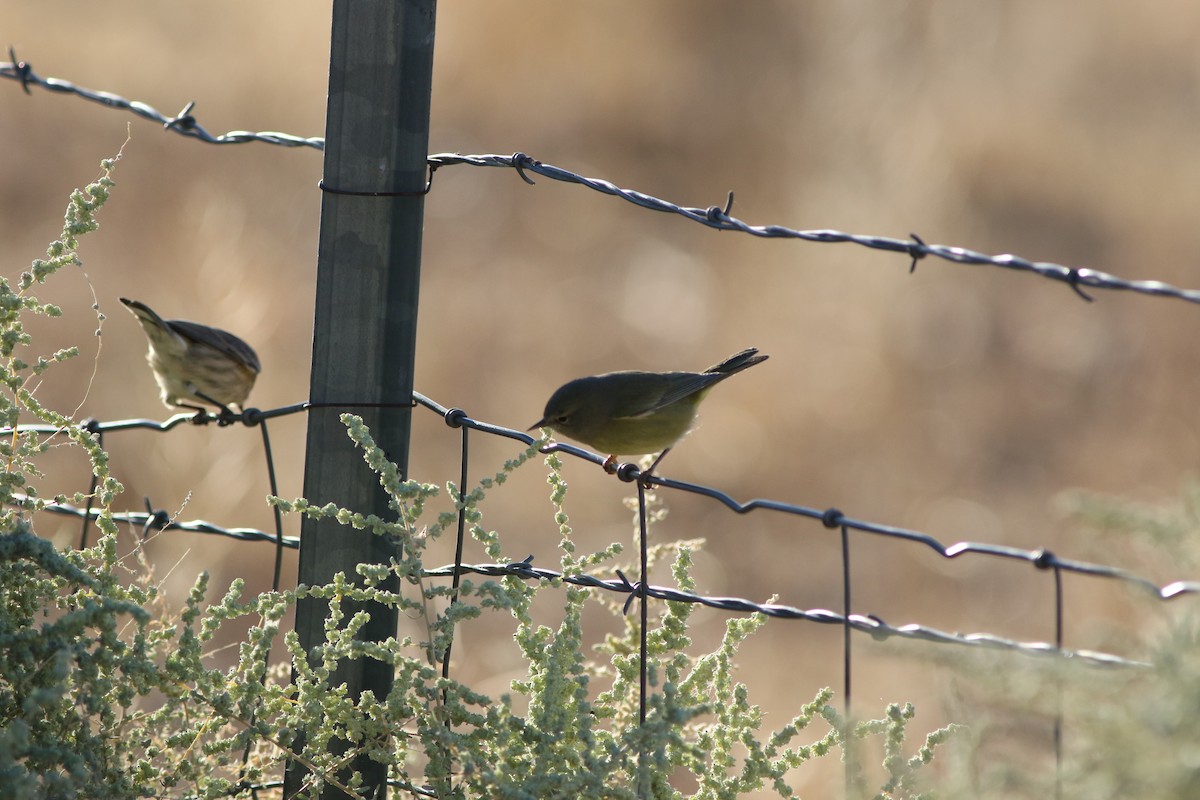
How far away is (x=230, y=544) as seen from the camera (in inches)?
305

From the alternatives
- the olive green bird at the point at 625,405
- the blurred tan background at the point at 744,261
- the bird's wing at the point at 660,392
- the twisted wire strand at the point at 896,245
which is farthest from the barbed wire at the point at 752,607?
the blurred tan background at the point at 744,261

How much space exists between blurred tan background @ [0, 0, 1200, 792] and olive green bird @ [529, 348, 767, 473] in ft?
7.10

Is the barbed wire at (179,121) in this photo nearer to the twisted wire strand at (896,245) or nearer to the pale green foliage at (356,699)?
the twisted wire strand at (896,245)

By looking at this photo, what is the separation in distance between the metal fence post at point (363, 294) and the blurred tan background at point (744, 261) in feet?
9.19

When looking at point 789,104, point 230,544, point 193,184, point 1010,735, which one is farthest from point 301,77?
point 1010,735

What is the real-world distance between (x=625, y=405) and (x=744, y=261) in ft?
24.0

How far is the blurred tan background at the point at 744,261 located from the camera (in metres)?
8.09

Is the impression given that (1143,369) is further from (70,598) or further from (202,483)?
(70,598)

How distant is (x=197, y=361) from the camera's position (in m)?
4.73

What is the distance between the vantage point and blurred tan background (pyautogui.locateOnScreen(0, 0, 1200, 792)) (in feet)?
26.5

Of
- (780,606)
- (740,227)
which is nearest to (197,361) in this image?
(740,227)

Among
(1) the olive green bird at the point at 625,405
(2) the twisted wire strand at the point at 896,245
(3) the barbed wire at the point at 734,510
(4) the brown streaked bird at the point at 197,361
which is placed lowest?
(3) the barbed wire at the point at 734,510

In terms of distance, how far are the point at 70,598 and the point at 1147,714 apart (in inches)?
86.4

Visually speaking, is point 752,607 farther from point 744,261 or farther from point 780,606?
point 744,261
